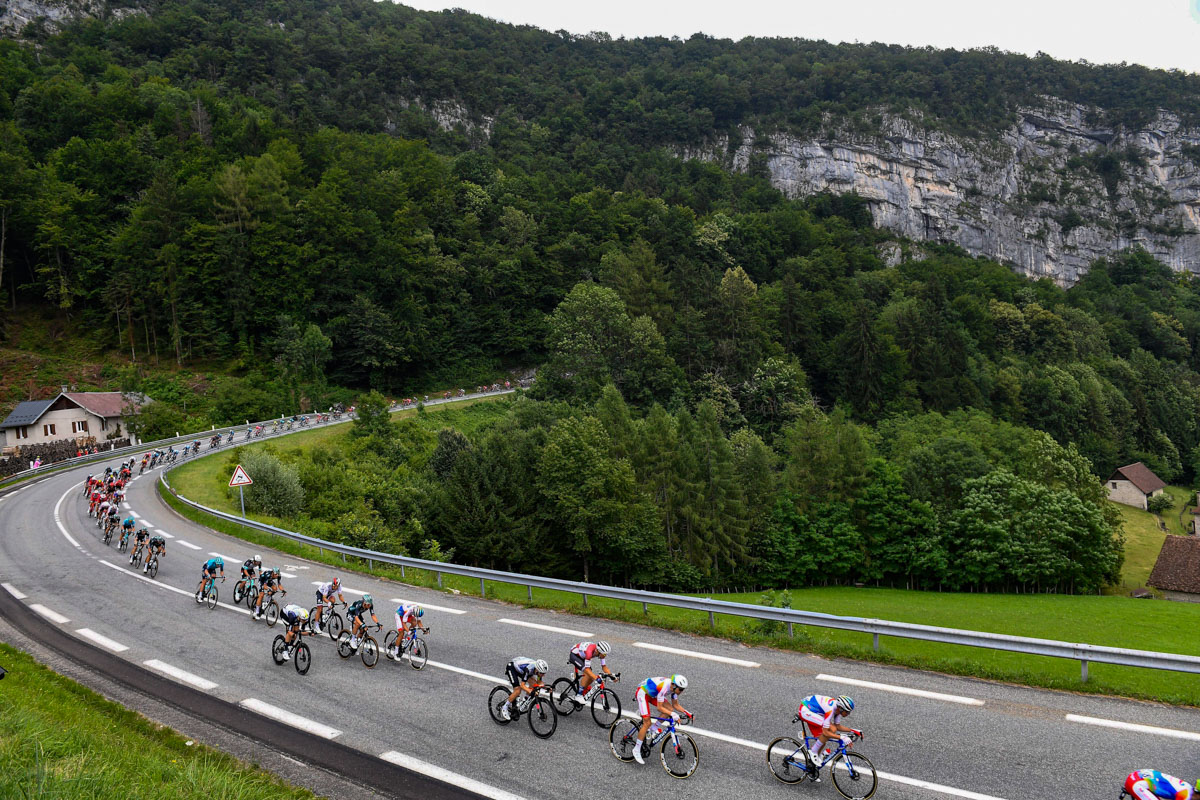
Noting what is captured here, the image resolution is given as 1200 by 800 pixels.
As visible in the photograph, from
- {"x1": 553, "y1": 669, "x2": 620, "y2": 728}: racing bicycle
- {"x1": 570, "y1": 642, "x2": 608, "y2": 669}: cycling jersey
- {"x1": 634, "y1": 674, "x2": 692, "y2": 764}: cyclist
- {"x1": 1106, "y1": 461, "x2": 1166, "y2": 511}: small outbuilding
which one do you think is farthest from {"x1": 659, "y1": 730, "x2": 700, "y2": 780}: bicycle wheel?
{"x1": 1106, "y1": 461, "x2": 1166, "y2": 511}: small outbuilding

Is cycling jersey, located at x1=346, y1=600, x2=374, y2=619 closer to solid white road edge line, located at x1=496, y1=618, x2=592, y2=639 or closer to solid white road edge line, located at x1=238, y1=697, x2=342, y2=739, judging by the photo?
solid white road edge line, located at x1=238, y1=697, x2=342, y2=739

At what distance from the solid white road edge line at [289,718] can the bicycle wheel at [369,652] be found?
2.01 m

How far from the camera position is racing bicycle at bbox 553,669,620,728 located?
9883mm

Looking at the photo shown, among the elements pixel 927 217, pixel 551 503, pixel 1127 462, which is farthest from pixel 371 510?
pixel 927 217

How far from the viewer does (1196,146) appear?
196 meters

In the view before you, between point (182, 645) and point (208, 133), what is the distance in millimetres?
92678

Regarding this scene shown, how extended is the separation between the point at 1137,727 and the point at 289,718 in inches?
488

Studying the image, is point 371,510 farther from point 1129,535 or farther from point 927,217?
point 927,217

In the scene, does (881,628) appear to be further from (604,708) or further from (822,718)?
(604,708)

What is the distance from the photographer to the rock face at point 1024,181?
165 m

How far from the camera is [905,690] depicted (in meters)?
11.0

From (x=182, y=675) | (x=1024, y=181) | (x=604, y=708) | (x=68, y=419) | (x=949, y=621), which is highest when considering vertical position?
(x=1024, y=181)

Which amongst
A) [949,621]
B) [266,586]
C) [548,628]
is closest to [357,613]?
[548,628]

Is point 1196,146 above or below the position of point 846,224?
above
